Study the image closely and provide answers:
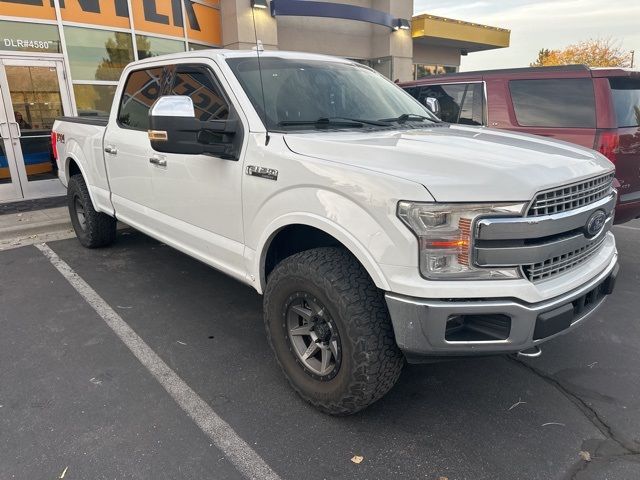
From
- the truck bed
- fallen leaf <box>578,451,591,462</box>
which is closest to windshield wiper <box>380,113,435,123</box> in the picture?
fallen leaf <box>578,451,591,462</box>

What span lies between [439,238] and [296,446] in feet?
4.28

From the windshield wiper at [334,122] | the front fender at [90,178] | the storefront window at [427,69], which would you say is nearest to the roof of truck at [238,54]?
the windshield wiper at [334,122]

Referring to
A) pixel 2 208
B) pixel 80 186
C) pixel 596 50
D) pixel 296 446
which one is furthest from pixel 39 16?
pixel 596 50

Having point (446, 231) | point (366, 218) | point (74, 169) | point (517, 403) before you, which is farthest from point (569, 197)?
point (74, 169)

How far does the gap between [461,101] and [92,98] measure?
699 centimetres

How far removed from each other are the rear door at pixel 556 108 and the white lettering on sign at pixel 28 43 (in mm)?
7651

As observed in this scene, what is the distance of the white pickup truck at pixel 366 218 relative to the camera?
218cm

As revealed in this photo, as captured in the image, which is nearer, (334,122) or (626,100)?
(334,122)

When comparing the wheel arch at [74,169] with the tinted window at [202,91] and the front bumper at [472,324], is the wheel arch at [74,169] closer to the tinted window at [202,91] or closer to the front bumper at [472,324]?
the tinted window at [202,91]

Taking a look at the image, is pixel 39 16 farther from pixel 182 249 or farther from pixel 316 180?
pixel 316 180

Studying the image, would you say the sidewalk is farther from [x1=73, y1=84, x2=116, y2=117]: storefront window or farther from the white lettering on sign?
the white lettering on sign

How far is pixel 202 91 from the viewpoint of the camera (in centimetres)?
356

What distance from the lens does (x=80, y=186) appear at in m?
5.54

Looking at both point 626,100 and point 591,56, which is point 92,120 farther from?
point 591,56
